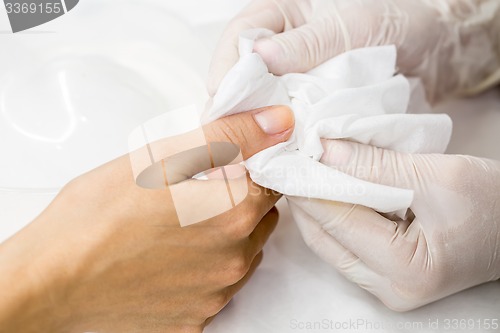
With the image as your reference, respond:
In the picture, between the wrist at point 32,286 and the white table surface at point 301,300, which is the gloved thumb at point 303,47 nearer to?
the white table surface at point 301,300

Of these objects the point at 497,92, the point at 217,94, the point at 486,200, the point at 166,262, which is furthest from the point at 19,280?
the point at 497,92

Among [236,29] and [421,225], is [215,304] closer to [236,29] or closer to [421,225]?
[421,225]

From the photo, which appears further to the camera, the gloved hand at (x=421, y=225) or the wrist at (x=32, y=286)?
the gloved hand at (x=421, y=225)

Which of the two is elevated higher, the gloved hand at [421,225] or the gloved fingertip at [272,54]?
the gloved fingertip at [272,54]

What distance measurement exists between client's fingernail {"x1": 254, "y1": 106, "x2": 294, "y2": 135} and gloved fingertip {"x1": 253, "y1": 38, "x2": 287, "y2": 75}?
81 millimetres

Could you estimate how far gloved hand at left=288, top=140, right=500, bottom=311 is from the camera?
2.38 ft

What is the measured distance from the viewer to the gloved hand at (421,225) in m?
0.72

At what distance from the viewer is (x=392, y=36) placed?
2.95ft

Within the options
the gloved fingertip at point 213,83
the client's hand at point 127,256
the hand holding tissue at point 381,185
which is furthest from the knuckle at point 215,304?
the gloved fingertip at point 213,83

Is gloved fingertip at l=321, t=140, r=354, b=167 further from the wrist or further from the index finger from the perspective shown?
the wrist

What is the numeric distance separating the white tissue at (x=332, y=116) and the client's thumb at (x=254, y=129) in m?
0.01

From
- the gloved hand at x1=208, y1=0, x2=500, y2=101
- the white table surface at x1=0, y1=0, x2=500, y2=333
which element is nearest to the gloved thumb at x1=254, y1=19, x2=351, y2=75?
the gloved hand at x1=208, y1=0, x2=500, y2=101

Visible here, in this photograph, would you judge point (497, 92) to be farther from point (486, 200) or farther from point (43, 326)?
point (43, 326)

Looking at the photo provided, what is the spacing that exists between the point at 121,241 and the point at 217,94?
218 mm
